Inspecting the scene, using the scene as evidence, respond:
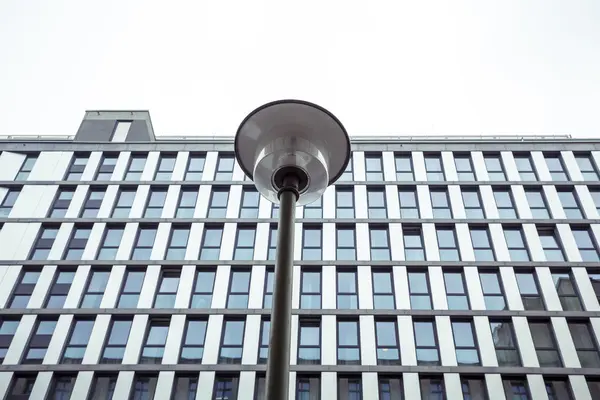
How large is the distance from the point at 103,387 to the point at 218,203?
34.3 feet

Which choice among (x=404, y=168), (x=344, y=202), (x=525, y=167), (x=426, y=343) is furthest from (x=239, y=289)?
(x=525, y=167)

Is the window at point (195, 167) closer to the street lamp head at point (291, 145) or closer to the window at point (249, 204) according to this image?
the window at point (249, 204)

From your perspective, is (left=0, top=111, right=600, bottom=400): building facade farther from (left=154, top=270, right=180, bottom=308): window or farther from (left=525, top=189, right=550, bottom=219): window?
(left=525, top=189, right=550, bottom=219): window

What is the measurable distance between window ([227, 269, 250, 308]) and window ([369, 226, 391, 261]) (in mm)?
6095

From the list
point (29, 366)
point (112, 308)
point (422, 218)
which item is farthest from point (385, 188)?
point (29, 366)

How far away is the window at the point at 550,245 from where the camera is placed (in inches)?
945

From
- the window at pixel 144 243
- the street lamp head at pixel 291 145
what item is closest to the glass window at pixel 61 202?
the window at pixel 144 243

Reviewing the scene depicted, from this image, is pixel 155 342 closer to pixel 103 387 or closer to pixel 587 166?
pixel 103 387

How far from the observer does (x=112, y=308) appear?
22703 millimetres

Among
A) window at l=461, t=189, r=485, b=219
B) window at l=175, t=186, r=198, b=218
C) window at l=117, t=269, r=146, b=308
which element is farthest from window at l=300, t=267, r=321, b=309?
window at l=461, t=189, r=485, b=219

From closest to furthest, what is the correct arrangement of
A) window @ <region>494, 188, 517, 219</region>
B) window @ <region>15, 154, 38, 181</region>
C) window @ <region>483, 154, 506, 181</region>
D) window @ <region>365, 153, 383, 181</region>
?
window @ <region>494, 188, 517, 219</region>, window @ <region>483, 154, 506, 181</region>, window @ <region>365, 153, 383, 181</region>, window @ <region>15, 154, 38, 181</region>

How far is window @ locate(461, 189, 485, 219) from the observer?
2577 centimetres

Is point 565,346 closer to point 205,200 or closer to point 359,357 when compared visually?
point 359,357

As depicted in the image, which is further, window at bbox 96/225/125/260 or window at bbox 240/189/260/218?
window at bbox 240/189/260/218
